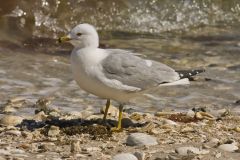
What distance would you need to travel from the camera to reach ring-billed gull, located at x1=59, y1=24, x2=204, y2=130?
612 cm

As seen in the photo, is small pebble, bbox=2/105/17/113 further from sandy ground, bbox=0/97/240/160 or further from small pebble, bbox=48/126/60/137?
small pebble, bbox=48/126/60/137

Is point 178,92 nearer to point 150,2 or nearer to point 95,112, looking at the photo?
point 95,112

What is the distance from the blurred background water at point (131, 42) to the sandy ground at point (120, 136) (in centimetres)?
80

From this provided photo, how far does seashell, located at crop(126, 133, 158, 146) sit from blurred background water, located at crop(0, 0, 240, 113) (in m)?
1.82

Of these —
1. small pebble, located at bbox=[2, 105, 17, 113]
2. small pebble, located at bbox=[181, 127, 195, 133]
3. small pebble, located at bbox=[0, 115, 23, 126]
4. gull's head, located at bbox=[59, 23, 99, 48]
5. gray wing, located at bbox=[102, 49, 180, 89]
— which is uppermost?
gull's head, located at bbox=[59, 23, 99, 48]

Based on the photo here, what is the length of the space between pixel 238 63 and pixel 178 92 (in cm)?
208

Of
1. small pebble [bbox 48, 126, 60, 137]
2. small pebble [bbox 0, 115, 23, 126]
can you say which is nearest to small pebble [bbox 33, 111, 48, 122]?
small pebble [bbox 0, 115, 23, 126]

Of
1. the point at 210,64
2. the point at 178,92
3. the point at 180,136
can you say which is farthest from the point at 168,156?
the point at 210,64

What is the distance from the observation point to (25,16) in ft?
44.0

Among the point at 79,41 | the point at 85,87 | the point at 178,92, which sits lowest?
the point at 178,92

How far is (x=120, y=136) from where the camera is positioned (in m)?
6.09

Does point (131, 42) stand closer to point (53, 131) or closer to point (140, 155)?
point (53, 131)

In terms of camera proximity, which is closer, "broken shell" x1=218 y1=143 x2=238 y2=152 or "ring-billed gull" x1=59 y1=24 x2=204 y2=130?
"broken shell" x1=218 y1=143 x2=238 y2=152

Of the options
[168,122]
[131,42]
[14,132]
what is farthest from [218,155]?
[131,42]
